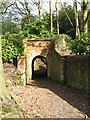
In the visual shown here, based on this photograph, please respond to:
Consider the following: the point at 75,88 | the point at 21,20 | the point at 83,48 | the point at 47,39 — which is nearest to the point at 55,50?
the point at 47,39

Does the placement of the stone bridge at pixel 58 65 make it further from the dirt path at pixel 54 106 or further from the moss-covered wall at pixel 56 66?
the dirt path at pixel 54 106

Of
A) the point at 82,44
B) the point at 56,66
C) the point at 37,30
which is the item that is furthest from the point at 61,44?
the point at 37,30

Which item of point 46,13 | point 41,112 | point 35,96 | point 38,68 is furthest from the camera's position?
point 46,13

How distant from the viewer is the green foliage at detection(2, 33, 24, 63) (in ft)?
61.0

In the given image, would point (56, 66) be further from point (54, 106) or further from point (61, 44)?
point (54, 106)

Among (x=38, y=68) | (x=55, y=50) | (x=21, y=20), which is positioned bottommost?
(x=38, y=68)

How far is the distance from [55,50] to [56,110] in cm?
1018

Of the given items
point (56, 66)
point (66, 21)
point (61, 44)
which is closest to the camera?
point (56, 66)

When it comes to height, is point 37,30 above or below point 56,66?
above

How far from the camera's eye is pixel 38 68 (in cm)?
2852

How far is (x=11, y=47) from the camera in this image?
19125 mm

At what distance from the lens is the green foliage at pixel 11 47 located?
18.6 metres

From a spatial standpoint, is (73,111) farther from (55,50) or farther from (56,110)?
(55,50)

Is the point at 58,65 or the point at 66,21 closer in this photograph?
the point at 58,65
